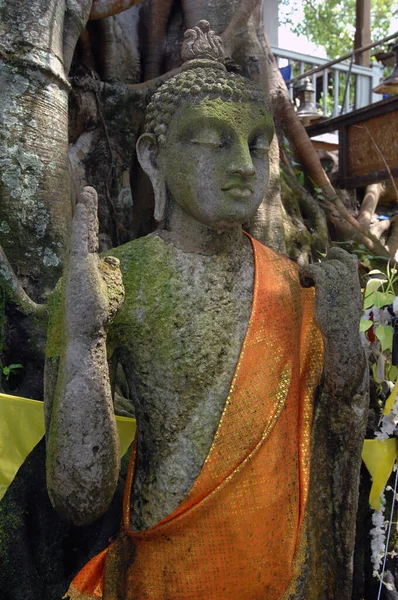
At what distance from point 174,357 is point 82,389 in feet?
1.15

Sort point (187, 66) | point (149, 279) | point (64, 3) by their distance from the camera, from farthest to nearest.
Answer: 1. point (64, 3)
2. point (187, 66)
3. point (149, 279)

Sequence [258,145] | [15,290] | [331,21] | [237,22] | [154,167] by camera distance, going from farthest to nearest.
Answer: [331,21] < [237,22] < [15,290] < [154,167] < [258,145]

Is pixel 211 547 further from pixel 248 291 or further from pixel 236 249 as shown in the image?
pixel 236 249

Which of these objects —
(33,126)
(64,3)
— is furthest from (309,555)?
(64,3)

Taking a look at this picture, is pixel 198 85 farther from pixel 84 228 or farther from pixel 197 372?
pixel 197 372

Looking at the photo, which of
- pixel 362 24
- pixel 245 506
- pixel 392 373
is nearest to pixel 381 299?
pixel 392 373

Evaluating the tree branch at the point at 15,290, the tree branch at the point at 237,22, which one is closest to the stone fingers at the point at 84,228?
the tree branch at the point at 15,290

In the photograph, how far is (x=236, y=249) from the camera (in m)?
2.37

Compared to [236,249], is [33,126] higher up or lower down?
higher up

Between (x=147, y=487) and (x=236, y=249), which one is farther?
(x=236, y=249)

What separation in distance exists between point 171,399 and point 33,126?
1.70 metres

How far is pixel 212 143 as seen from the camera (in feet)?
7.21

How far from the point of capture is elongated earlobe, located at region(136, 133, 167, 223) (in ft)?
7.87

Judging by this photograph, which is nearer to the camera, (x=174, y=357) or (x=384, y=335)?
(x=174, y=357)
